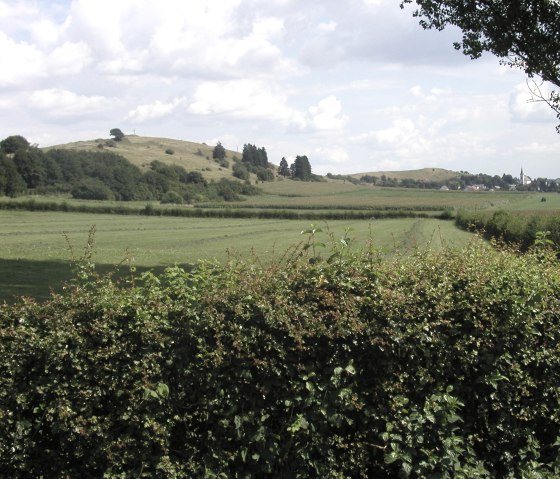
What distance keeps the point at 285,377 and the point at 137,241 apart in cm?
4980

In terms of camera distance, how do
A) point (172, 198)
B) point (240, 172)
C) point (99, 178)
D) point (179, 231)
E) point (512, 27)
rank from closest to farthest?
1. point (512, 27)
2. point (179, 231)
3. point (172, 198)
4. point (99, 178)
5. point (240, 172)

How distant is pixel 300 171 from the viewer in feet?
586

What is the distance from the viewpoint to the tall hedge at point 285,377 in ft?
16.7

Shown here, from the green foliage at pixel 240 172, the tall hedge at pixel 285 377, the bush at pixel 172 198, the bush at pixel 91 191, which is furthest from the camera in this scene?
the green foliage at pixel 240 172

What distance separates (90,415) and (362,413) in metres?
2.29

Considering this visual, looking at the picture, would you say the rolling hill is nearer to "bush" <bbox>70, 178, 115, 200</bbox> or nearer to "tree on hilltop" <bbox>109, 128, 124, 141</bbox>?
"tree on hilltop" <bbox>109, 128, 124, 141</bbox>

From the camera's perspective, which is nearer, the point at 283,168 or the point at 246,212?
the point at 246,212

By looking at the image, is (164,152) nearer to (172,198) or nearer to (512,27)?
(172,198)

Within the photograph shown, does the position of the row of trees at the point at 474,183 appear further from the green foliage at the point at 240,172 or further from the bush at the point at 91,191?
the bush at the point at 91,191

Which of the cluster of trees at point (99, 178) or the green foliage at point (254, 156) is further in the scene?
the green foliage at point (254, 156)

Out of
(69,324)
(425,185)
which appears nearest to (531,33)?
(69,324)

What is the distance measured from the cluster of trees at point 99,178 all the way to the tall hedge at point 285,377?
95119mm

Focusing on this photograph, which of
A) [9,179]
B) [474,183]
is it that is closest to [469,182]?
[474,183]

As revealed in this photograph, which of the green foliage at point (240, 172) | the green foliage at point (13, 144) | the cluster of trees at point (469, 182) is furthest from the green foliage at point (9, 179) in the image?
the cluster of trees at point (469, 182)
